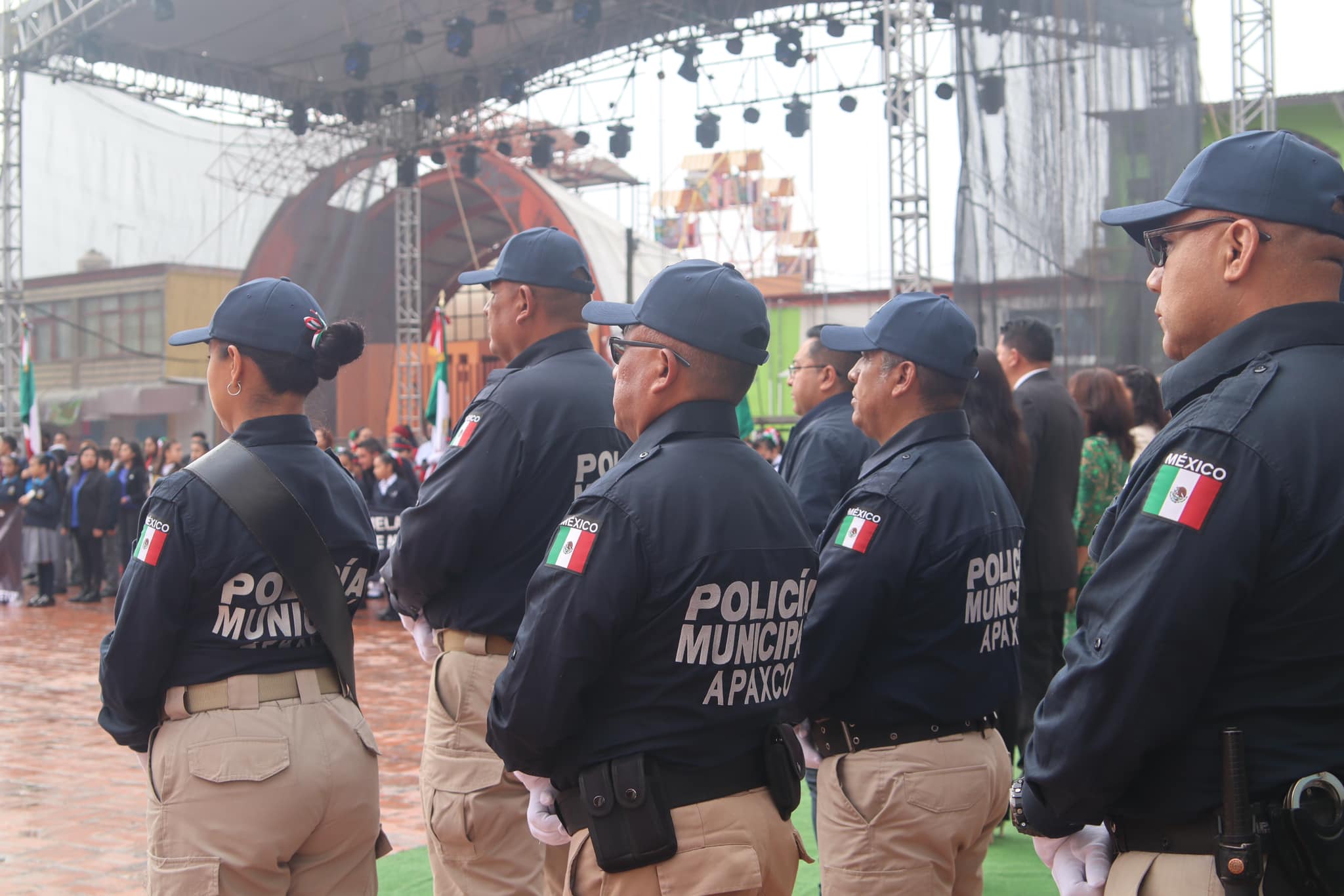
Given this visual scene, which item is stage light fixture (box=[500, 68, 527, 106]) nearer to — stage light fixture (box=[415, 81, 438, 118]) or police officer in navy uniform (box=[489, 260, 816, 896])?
stage light fixture (box=[415, 81, 438, 118])

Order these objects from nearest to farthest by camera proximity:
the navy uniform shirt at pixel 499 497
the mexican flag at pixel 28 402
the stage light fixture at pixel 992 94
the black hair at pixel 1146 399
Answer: the navy uniform shirt at pixel 499 497, the black hair at pixel 1146 399, the stage light fixture at pixel 992 94, the mexican flag at pixel 28 402

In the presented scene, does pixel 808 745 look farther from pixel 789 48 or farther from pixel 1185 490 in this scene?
pixel 789 48

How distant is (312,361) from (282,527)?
17.3 inches

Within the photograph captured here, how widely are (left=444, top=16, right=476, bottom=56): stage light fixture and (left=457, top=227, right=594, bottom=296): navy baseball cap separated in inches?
631

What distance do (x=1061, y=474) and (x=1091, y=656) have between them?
3881 mm

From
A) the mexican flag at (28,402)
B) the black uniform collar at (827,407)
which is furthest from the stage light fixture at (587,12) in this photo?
the black uniform collar at (827,407)

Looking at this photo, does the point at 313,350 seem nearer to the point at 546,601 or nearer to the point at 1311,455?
the point at 546,601

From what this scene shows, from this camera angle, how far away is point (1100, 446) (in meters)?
5.75

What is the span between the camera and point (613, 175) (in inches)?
1151

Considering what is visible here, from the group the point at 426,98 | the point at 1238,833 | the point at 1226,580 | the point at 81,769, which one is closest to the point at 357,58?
the point at 426,98

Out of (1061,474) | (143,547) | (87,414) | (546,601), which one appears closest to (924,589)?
(546,601)

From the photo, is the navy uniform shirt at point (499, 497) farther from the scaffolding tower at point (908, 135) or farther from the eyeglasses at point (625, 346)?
the scaffolding tower at point (908, 135)

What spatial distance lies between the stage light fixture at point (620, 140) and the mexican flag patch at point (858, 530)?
18985 millimetres

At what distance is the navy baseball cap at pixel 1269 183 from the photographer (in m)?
1.85
